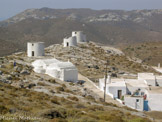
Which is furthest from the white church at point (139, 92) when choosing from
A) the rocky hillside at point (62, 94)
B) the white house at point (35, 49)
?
the white house at point (35, 49)

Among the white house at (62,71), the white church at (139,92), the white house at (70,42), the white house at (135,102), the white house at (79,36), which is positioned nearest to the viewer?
the white house at (135,102)

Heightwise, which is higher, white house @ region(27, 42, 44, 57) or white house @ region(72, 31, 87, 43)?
Result: white house @ region(72, 31, 87, 43)

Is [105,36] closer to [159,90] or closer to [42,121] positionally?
[159,90]

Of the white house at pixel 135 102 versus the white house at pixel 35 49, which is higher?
the white house at pixel 35 49

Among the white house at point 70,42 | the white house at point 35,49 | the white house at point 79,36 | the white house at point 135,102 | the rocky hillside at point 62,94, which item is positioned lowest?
the white house at point 135,102

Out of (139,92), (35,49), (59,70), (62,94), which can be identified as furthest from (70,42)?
(62,94)

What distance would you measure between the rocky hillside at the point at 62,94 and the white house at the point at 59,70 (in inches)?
35.7

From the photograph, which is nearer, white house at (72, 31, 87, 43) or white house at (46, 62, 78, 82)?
white house at (46, 62, 78, 82)

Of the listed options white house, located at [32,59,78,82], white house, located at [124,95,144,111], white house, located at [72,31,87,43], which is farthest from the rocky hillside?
white house, located at [72,31,87,43]

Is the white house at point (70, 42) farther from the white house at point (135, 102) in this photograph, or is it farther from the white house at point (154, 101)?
the white house at point (154, 101)

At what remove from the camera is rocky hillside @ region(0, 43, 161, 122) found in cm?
1155

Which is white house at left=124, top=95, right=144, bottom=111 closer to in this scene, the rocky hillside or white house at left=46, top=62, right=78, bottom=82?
the rocky hillside

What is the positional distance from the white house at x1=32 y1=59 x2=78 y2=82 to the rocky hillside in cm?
91

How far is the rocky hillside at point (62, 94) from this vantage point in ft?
37.9
